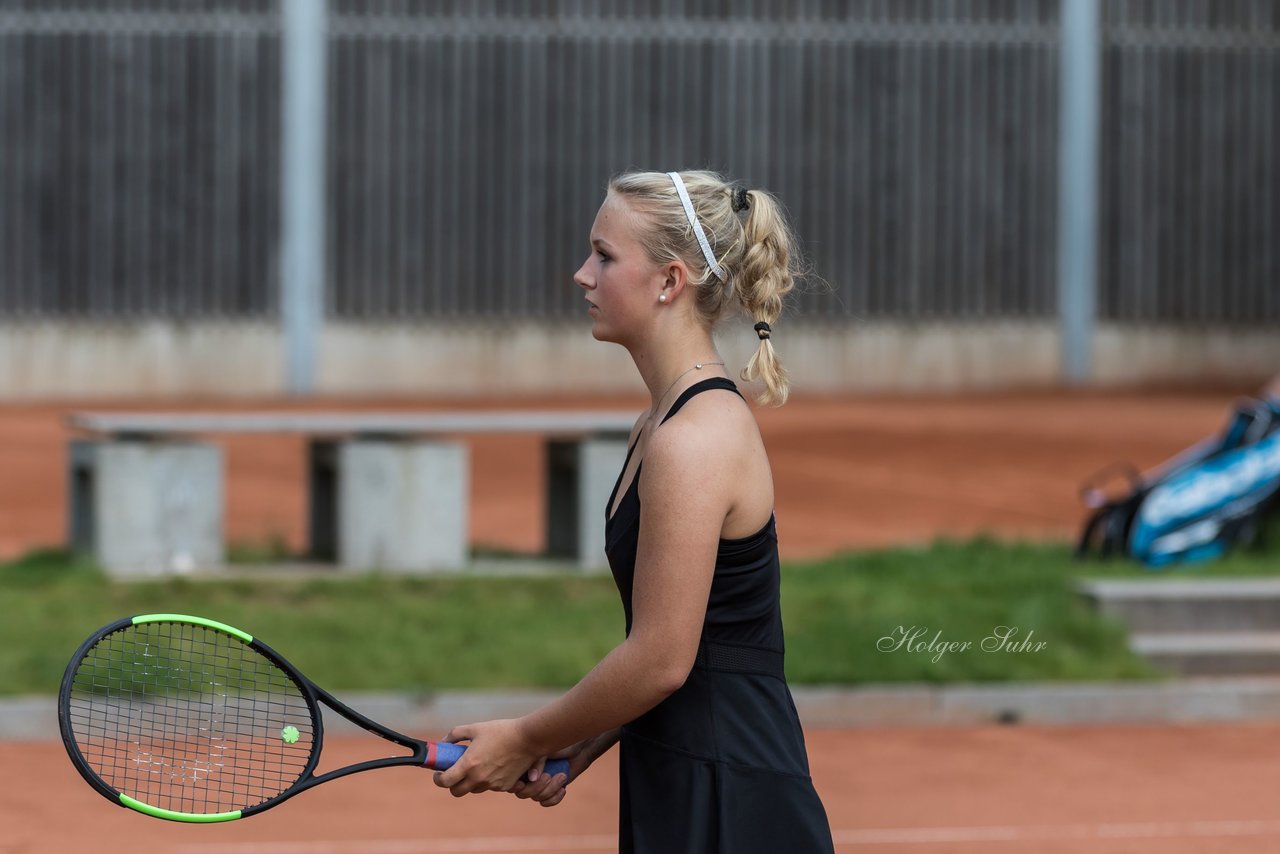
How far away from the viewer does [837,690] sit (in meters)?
8.04

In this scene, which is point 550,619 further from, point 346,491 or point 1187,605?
point 1187,605

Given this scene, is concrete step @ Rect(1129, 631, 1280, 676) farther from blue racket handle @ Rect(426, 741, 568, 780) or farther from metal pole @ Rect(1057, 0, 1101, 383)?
metal pole @ Rect(1057, 0, 1101, 383)

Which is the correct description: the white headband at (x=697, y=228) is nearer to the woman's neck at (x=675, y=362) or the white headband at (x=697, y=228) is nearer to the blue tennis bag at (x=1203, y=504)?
the woman's neck at (x=675, y=362)

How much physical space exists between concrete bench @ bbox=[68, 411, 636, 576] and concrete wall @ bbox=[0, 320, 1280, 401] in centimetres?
995

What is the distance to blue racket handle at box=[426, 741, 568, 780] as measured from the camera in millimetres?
2773

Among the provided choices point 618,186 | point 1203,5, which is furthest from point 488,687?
point 1203,5

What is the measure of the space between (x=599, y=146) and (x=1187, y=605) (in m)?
13.5

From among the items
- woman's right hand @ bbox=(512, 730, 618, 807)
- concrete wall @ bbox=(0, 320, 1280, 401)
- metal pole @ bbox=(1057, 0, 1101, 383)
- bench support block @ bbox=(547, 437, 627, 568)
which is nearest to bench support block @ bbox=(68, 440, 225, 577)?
bench support block @ bbox=(547, 437, 627, 568)

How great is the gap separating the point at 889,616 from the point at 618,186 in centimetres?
630

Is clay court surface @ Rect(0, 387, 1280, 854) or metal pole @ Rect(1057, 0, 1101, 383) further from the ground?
metal pole @ Rect(1057, 0, 1101, 383)

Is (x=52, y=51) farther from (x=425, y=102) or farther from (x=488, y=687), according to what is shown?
(x=488, y=687)

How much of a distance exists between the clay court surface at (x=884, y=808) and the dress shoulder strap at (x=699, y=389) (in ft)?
11.8

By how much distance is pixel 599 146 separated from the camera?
70.5 feet

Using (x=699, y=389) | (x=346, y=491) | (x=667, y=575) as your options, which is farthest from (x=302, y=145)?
(x=667, y=575)
